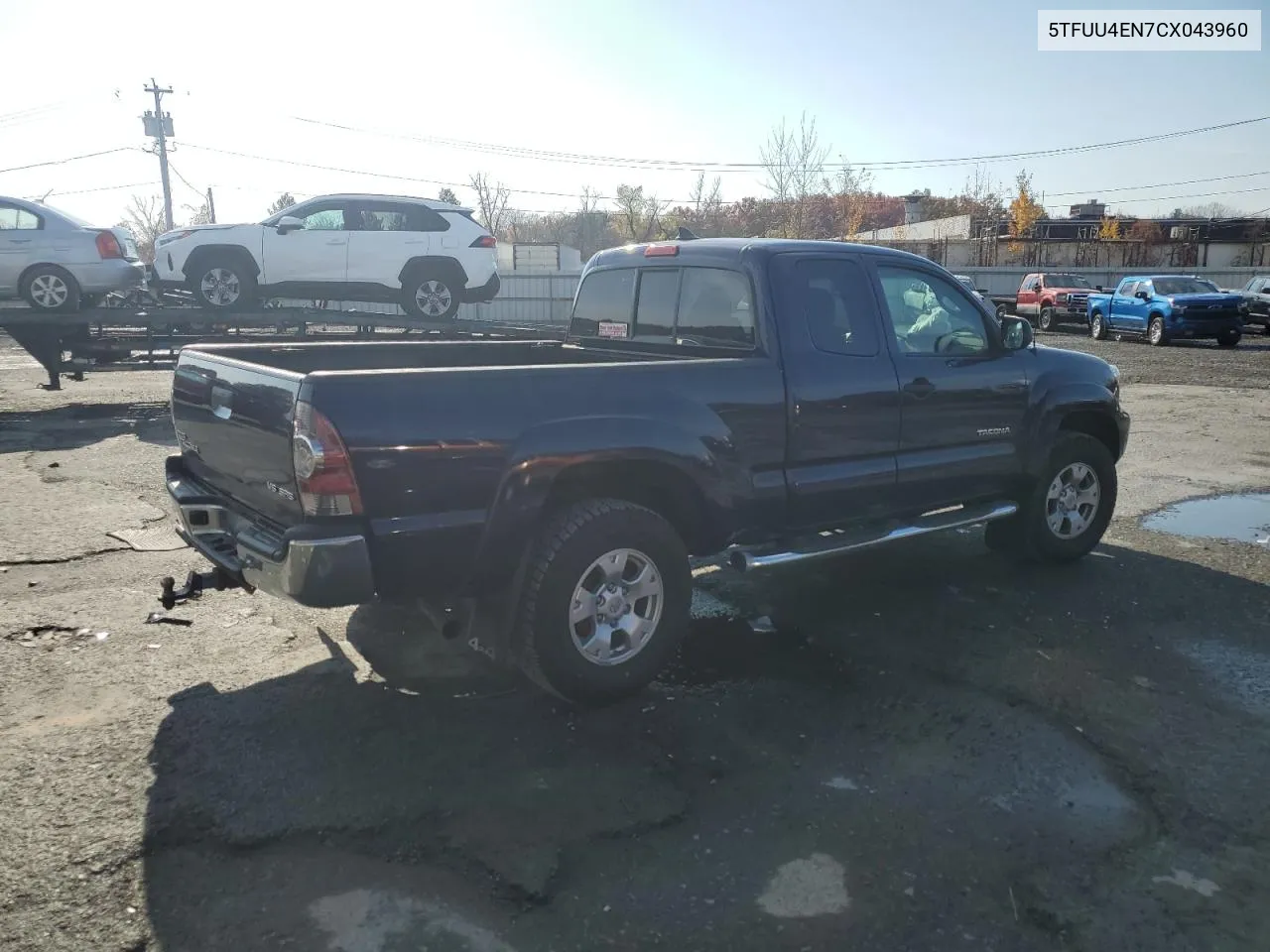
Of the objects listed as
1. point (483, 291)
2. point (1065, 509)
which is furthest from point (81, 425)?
point (1065, 509)

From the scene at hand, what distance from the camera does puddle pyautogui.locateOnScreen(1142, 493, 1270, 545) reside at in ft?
22.9

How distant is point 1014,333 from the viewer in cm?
568

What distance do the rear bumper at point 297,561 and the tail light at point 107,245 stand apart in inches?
393

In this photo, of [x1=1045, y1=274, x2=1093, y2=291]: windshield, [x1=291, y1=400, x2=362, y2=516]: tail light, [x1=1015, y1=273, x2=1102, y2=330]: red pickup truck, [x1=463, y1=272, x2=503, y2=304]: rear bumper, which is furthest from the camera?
[x1=1045, y1=274, x2=1093, y2=291]: windshield

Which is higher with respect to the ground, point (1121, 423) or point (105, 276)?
point (105, 276)

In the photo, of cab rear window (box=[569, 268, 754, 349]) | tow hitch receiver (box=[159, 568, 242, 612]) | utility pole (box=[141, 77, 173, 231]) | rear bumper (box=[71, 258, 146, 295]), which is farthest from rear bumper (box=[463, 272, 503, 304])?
utility pole (box=[141, 77, 173, 231])

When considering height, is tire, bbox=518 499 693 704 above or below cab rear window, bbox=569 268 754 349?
below

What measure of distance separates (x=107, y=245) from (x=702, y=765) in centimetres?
1189

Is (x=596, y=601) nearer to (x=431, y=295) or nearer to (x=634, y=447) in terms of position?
(x=634, y=447)

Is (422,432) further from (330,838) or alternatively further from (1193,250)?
(1193,250)

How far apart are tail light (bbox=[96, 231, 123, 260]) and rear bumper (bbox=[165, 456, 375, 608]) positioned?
9991mm

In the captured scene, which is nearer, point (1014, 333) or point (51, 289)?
point (1014, 333)

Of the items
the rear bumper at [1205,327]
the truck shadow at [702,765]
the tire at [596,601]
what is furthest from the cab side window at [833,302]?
the rear bumper at [1205,327]

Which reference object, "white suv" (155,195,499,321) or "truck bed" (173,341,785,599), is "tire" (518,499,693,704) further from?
"white suv" (155,195,499,321)
